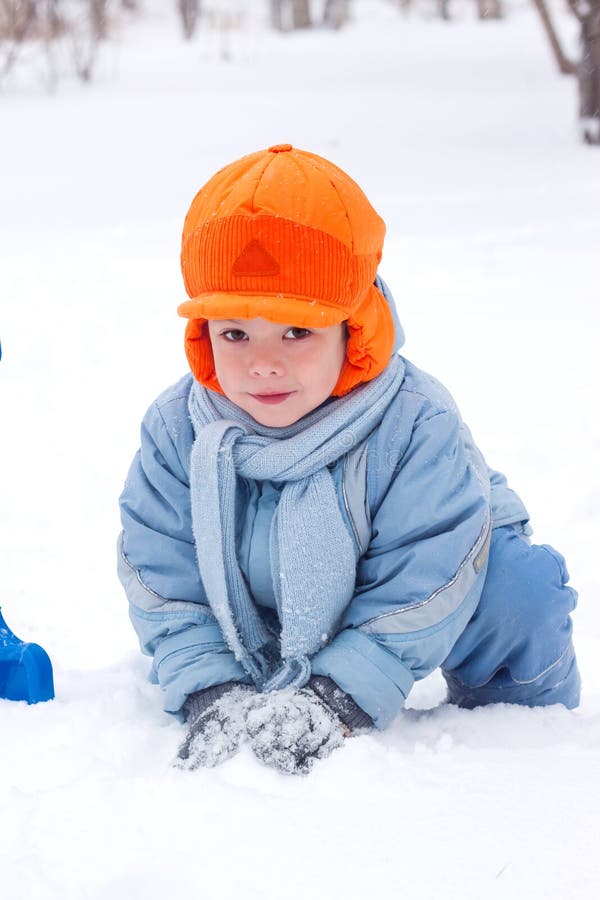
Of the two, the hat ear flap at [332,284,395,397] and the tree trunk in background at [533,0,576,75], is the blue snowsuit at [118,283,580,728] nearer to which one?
the hat ear flap at [332,284,395,397]

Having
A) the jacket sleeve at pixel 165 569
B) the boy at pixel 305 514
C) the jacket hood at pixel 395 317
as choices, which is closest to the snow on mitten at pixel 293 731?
the boy at pixel 305 514

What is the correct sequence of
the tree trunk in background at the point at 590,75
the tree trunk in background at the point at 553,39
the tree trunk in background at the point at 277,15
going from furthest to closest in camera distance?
the tree trunk in background at the point at 277,15 < the tree trunk in background at the point at 553,39 < the tree trunk in background at the point at 590,75

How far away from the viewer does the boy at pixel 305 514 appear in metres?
1.52

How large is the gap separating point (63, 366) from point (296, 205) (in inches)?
90.3

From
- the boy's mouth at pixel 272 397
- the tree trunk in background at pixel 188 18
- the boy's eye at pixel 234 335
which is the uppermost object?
the boy's eye at pixel 234 335

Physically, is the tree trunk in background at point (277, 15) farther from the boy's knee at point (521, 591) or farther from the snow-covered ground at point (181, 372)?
the boy's knee at point (521, 591)

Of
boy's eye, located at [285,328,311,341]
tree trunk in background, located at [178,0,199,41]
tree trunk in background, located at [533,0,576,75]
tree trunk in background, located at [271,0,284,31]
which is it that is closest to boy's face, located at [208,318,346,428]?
boy's eye, located at [285,328,311,341]

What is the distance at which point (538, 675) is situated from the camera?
5.91 ft

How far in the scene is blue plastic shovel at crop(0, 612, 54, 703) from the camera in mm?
1681

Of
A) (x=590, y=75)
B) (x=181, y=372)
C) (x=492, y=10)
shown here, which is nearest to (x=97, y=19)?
(x=590, y=75)

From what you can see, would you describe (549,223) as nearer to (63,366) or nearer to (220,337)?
(63,366)

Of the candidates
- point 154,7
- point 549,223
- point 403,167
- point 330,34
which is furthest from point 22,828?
point 154,7

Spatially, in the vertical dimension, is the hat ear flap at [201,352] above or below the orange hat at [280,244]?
below

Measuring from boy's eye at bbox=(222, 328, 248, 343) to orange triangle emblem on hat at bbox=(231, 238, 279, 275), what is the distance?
11cm
